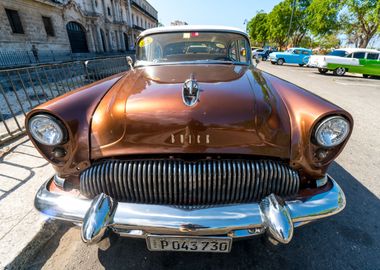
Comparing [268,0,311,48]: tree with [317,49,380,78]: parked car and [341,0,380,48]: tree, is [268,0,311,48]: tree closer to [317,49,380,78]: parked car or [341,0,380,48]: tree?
[341,0,380,48]: tree

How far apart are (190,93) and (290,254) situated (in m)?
1.60

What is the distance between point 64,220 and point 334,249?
2.20 metres

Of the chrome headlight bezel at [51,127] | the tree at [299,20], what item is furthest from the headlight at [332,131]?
the tree at [299,20]

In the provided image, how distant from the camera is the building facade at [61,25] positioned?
16.1 metres

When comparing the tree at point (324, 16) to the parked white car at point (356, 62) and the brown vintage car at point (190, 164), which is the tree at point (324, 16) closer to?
the parked white car at point (356, 62)

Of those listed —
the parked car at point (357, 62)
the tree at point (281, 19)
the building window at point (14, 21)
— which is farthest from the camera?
the tree at point (281, 19)

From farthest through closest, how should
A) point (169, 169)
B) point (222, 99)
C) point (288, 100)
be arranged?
point (288, 100)
point (222, 99)
point (169, 169)

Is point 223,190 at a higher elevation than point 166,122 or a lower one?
lower

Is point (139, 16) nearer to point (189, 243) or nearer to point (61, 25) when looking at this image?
point (61, 25)

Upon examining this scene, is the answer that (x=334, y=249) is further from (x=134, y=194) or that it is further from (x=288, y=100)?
(x=134, y=194)

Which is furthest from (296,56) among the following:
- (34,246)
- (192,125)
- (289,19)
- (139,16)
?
(139,16)

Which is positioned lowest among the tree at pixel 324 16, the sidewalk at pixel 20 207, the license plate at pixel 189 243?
the sidewalk at pixel 20 207

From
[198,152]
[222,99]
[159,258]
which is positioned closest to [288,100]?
[222,99]

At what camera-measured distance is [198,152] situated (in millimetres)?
1464
